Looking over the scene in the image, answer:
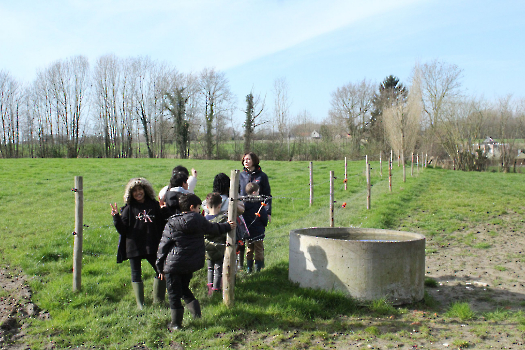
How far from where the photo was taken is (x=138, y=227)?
5.14 metres

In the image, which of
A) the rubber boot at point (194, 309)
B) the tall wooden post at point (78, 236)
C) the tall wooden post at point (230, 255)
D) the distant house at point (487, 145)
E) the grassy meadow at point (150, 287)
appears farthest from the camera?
the distant house at point (487, 145)

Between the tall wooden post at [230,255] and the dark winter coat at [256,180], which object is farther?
the dark winter coat at [256,180]

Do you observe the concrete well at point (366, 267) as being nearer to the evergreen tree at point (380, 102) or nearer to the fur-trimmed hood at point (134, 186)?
the fur-trimmed hood at point (134, 186)

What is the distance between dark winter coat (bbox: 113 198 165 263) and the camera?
16.9ft

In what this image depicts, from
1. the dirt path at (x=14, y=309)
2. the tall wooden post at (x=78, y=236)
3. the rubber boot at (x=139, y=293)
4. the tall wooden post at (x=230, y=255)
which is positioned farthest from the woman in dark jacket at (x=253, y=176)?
the dirt path at (x=14, y=309)

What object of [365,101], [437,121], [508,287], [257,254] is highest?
[365,101]

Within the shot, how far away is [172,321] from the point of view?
4.59 metres

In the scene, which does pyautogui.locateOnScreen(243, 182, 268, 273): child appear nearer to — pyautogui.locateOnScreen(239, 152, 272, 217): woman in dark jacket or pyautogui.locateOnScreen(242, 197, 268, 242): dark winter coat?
pyautogui.locateOnScreen(242, 197, 268, 242): dark winter coat

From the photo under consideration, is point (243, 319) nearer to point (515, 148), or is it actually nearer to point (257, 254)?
point (257, 254)

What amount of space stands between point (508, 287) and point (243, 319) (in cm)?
423

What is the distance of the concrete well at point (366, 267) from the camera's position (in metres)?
5.31

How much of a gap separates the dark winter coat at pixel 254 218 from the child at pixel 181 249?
5.63ft

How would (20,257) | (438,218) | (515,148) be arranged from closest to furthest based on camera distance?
(20,257) → (438,218) → (515,148)

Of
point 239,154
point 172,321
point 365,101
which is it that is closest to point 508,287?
point 172,321
